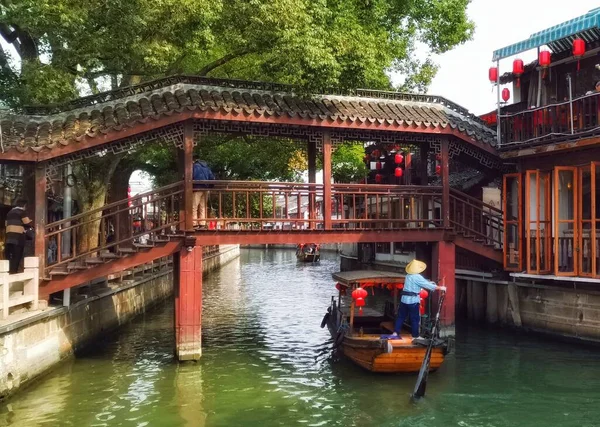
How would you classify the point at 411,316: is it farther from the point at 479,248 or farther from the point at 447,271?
the point at 479,248

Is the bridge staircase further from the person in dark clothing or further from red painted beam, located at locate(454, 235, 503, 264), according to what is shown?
the person in dark clothing

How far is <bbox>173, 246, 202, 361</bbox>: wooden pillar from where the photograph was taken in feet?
39.5

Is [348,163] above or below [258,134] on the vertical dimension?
above

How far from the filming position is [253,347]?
563 inches

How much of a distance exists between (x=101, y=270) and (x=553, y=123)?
10.3m

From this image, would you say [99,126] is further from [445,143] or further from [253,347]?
[445,143]

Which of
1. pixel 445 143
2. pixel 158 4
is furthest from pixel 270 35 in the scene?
pixel 445 143

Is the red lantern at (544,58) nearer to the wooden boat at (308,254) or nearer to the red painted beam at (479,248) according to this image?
the red painted beam at (479,248)

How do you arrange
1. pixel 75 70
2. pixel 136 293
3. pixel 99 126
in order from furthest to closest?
1. pixel 136 293
2. pixel 75 70
3. pixel 99 126

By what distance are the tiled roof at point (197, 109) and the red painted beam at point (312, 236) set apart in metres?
2.38

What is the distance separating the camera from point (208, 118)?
12.0 meters

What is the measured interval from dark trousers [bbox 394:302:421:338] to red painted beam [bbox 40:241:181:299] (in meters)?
4.58

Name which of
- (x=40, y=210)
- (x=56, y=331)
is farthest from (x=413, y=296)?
(x=40, y=210)

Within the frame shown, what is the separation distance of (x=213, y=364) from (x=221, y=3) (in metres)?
7.44
